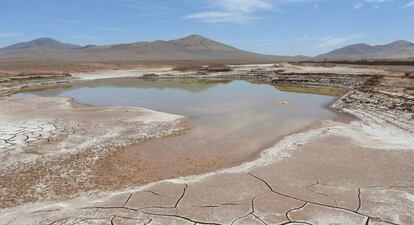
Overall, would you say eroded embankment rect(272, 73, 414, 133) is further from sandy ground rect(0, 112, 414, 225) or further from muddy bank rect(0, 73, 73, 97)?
muddy bank rect(0, 73, 73, 97)

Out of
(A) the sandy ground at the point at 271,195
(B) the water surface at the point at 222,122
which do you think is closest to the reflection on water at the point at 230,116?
(B) the water surface at the point at 222,122

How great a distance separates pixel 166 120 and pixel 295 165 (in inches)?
279

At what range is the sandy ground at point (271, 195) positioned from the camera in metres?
6.19

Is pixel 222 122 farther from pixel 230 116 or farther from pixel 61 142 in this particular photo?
pixel 61 142

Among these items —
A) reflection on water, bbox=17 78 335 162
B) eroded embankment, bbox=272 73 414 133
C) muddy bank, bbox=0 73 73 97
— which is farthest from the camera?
muddy bank, bbox=0 73 73 97

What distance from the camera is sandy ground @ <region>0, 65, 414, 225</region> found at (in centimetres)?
619

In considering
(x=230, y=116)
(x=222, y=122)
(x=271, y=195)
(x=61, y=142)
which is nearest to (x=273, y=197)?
(x=271, y=195)

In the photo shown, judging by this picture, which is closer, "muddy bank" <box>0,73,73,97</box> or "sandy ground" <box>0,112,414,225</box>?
"sandy ground" <box>0,112,414,225</box>

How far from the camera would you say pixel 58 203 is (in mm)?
6953

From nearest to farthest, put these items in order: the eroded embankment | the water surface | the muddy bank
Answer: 1. the water surface
2. the eroded embankment
3. the muddy bank

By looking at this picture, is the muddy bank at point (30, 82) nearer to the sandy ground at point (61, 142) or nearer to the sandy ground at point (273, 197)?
the sandy ground at point (61, 142)

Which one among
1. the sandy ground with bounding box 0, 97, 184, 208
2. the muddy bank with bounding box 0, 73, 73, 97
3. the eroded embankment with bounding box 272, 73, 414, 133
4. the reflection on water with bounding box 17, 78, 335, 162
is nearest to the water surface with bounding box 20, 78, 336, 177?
the reflection on water with bounding box 17, 78, 335, 162

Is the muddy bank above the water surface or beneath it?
above

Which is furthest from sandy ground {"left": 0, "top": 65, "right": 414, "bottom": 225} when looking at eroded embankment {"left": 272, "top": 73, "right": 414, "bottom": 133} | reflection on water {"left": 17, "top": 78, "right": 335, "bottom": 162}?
eroded embankment {"left": 272, "top": 73, "right": 414, "bottom": 133}
